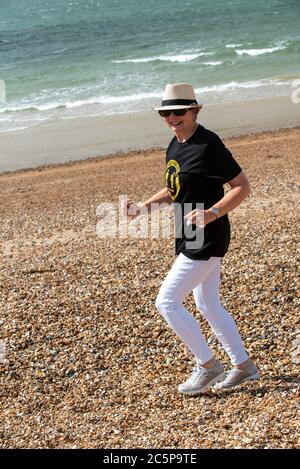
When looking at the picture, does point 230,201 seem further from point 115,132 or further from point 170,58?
Result: point 170,58

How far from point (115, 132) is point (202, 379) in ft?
50.9

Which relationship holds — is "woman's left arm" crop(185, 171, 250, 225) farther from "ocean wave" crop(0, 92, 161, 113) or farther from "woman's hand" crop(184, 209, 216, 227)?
"ocean wave" crop(0, 92, 161, 113)

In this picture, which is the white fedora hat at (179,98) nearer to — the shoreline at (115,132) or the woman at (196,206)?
the woman at (196,206)

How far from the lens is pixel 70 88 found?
27.8m

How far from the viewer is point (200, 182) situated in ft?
15.1

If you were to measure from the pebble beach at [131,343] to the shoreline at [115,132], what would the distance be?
743cm

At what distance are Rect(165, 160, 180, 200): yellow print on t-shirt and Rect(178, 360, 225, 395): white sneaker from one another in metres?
1.29

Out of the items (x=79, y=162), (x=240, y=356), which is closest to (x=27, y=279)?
(x=240, y=356)

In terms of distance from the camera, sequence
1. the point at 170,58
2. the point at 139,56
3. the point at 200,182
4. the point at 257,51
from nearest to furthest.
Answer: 1. the point at 200,182
2. the point at 257,51
3. the point at 170,58
4. the point at 139,56

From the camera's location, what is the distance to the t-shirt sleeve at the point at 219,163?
4520 mm
